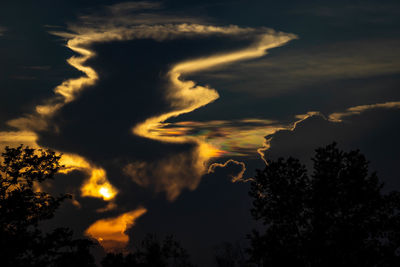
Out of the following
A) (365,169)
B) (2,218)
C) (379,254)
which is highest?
(365,169)

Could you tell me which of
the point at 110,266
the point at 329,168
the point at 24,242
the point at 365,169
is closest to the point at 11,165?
the point at 24,242

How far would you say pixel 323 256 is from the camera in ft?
98.4

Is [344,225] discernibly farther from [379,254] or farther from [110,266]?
[110,266]

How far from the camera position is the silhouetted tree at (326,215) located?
2998cm

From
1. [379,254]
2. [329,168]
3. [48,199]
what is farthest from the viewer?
[48,199]

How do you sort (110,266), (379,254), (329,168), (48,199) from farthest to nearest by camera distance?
(110,266) → (48,199) → (329,168) → (379,254)

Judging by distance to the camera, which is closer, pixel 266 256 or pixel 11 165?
pixel 266 256

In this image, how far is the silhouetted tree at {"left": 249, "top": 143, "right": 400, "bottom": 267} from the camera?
2998 centimetres

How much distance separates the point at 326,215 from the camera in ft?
103

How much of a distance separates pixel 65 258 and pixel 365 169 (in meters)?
19.5

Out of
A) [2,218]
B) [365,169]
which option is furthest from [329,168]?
[2,218]

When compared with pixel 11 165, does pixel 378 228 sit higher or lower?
lower

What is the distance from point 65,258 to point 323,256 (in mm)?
15601

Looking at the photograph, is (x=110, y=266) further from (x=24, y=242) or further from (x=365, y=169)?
(x=365, y=169)
